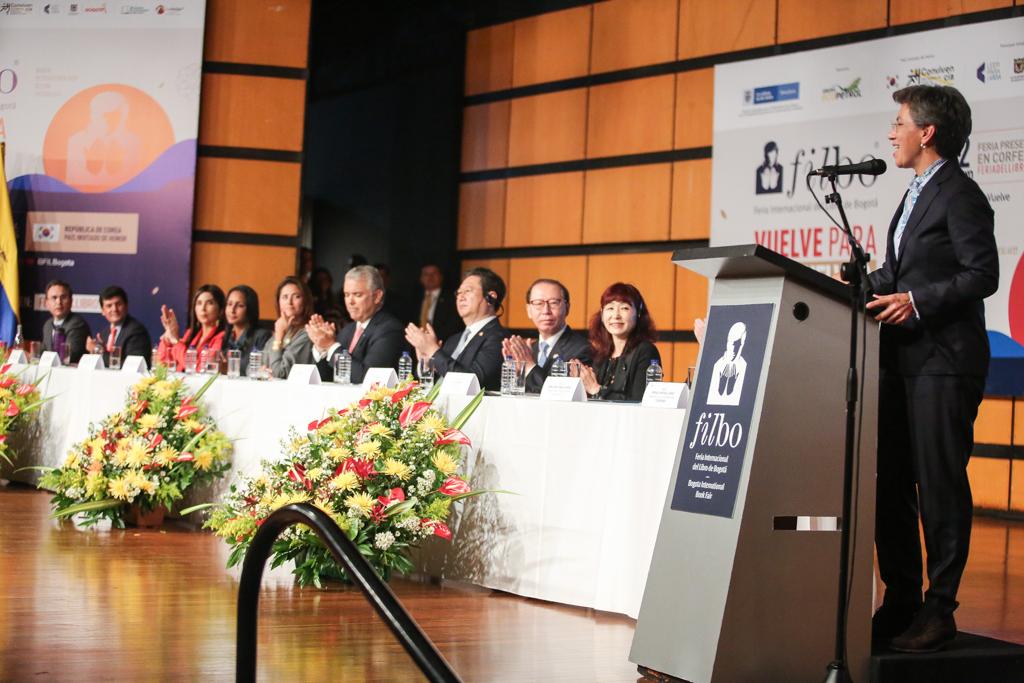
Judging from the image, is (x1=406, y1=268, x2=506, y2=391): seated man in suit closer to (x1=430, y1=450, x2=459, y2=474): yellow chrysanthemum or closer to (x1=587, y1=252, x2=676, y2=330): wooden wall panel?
(x1=430, y1=450, x2=459, y2=474): yellow chrysanthemum

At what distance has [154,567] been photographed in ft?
13.4

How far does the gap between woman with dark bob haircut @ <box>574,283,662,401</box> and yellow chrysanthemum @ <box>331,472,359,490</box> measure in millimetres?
1203

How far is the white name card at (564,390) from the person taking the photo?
3.76 m

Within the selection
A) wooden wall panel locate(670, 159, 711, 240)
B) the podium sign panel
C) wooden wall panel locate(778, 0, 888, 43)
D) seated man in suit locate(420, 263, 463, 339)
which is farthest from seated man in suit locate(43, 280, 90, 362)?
the podium sign panel

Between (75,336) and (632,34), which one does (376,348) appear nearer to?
(75,336)

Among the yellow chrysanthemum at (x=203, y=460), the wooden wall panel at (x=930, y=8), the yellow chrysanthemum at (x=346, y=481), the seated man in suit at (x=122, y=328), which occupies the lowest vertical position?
the yellow chrysanthemum at (x=203, y=460)

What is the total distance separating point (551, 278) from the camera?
823 cm

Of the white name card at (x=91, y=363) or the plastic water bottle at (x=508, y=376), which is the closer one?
the plastic water bottle at (x=508, y=376)

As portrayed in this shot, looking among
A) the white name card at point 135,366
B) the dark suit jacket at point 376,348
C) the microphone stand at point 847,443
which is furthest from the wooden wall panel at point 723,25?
the microphone stand at point 847,443

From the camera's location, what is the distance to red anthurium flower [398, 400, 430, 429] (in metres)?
3.91

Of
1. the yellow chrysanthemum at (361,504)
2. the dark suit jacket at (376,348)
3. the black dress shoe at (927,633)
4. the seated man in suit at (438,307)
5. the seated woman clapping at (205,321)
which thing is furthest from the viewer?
the seated man in suit at (438,307)

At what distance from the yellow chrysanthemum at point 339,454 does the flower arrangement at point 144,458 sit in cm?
119

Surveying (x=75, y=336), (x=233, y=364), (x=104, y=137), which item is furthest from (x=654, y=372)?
(x=104, y=137)

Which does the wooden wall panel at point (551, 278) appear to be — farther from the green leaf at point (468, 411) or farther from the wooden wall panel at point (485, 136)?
the green leaf at point (468, 411)
